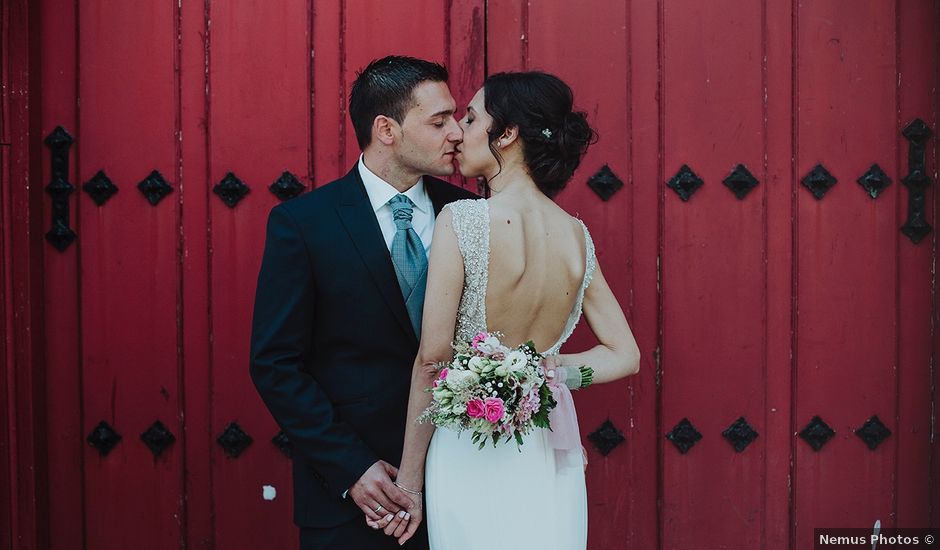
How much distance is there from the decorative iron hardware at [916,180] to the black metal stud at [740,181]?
1.71 feet

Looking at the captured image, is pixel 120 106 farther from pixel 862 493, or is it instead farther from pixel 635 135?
pixel 862 493

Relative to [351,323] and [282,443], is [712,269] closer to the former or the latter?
[351,323]

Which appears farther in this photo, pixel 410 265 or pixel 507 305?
pixel 410 265

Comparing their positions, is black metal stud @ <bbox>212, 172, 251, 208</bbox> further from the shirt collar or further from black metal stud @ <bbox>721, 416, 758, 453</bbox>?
black metal stud @ <bbox>721, 416, 758, 453</bbox>

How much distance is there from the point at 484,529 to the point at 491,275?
0.60 m

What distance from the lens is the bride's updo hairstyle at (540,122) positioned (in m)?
2.12

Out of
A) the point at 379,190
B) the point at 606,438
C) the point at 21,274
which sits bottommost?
the point at 606,438

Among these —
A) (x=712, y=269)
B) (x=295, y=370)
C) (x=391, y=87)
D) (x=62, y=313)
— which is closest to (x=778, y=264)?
(x=712, y=269)

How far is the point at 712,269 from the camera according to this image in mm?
2969

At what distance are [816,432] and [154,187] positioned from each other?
2.38 meters

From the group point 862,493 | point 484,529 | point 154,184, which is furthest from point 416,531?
point 862,493

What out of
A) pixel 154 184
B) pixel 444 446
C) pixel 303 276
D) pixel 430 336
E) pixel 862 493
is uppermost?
pixel 154 184

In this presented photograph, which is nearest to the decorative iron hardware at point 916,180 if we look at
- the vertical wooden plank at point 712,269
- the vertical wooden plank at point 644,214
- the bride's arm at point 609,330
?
the vertical wooden plank at point 712,269

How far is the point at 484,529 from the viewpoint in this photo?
6.77 feet
